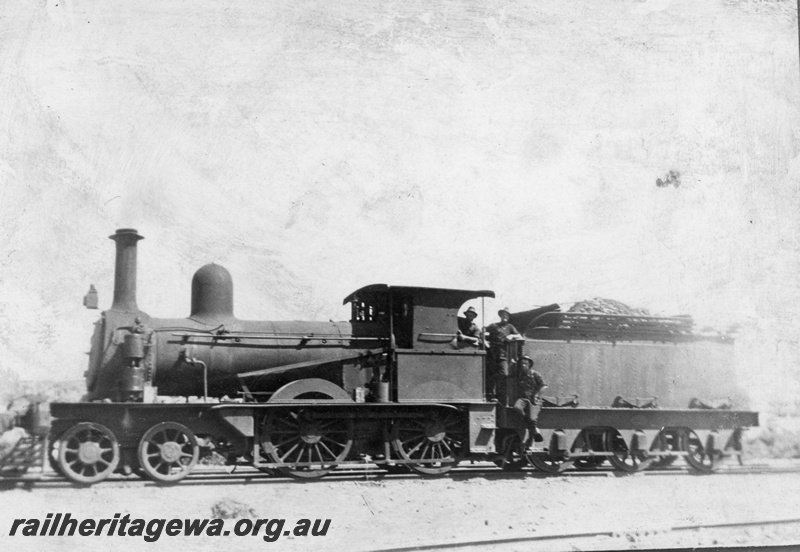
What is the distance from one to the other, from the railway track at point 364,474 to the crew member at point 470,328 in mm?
1745

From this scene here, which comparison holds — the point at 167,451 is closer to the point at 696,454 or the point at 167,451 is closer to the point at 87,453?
the point at 87,453

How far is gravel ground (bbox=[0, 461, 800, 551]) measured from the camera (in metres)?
7.60

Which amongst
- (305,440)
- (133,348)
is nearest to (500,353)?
(305,440)

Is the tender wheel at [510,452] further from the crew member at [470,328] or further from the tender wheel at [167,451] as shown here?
the tender wheel at [167,451]

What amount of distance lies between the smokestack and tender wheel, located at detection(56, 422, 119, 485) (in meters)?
1.46

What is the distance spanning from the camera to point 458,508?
28.0 ft

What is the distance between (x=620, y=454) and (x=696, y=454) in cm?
119

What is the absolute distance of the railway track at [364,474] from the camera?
8148 millimetres

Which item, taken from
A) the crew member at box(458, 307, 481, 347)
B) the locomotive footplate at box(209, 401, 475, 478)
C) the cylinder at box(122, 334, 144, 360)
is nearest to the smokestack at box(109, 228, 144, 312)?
the cylinder at box(122, 334, 144, 360)

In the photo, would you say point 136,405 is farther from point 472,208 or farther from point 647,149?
point 647,149

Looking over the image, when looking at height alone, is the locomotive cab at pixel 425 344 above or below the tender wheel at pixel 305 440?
above

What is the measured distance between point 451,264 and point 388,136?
1866mm

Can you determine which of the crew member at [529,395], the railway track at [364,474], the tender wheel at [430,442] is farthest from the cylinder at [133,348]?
the crew member at [529,395]

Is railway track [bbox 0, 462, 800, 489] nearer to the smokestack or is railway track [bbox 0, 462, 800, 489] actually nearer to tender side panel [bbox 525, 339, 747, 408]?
tender side panel [bbox 525, 339, 747, 408]
